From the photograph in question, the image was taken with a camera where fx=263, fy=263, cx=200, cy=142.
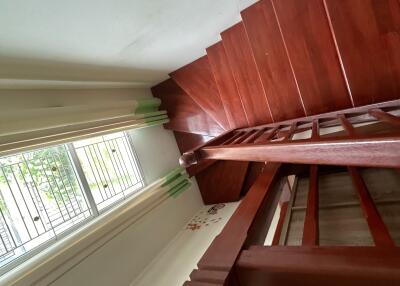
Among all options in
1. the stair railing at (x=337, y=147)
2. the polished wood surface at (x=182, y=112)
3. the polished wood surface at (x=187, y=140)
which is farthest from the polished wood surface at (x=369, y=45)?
the polished wood surface at (x=187, y=140)

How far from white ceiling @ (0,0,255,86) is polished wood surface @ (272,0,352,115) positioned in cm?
34

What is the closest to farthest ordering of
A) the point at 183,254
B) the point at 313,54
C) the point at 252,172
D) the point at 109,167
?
the point at 313,54, the point at 183,254, the point at 109,167, the point at 252,172

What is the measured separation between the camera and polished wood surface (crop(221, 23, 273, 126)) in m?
2.35

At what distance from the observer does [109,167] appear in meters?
2.88

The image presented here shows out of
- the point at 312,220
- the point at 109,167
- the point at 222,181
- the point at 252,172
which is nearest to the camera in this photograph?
the point at 312,220

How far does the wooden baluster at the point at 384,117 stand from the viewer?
111 centimetres

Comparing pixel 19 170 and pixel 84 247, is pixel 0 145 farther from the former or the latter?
pixel 84 247

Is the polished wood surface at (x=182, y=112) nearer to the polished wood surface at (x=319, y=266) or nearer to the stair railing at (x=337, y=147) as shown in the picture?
the stair railing at (x=337, y=147)

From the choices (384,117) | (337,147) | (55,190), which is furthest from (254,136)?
(55,190)

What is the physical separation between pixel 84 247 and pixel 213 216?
67.3 inches

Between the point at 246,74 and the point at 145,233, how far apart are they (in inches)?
74.0

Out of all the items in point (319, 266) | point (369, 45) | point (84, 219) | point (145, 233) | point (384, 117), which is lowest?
point (145, 233)

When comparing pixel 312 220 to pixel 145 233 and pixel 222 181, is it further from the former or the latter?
pixel 222 181

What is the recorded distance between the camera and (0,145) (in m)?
1.70
